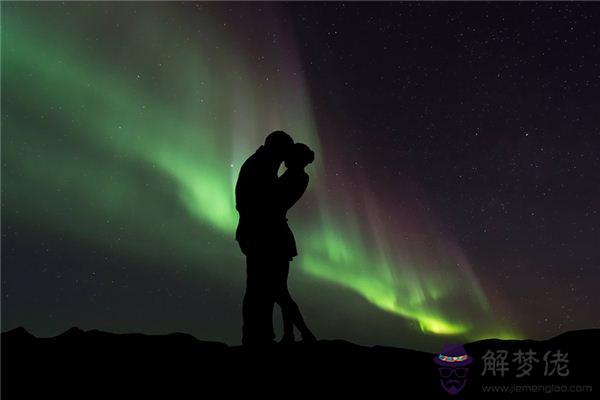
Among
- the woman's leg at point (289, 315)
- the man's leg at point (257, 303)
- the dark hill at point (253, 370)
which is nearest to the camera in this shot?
the dark hill at point (253, 370)

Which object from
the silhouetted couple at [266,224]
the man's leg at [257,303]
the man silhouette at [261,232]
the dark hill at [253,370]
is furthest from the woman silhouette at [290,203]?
the dark hill at [253,370]

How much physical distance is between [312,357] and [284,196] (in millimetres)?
2400

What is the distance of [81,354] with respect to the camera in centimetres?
668

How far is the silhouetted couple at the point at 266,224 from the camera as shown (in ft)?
22.9

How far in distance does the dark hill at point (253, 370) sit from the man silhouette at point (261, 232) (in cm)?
55

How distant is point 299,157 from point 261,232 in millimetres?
1305

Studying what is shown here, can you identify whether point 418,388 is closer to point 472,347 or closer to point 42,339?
point 472,347

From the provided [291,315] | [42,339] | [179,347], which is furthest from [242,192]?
[42,339]

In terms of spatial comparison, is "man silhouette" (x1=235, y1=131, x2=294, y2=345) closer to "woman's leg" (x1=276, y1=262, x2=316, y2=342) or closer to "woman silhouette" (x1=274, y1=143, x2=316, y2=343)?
"woman silhouette" (x1=274, y1=143, x2=316, y2=343)

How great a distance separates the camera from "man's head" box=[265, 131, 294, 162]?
23.4 ft

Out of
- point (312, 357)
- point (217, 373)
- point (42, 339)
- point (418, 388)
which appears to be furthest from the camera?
point (42, 339)

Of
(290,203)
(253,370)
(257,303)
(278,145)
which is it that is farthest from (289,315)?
(278,145)

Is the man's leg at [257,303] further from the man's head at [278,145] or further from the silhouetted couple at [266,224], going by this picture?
the man's head at [278,145]

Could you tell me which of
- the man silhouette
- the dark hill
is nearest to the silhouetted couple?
the man silhouette
